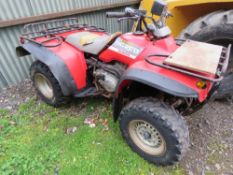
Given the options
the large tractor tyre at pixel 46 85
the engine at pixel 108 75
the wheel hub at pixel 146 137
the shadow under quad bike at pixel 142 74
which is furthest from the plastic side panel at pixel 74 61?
the wheel hub at pixel 146 137

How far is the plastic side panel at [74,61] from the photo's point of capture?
7.95 feet

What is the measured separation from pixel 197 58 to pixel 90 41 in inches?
51.5

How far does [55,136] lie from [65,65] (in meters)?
0.88

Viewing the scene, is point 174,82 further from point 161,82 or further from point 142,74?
point 142,74

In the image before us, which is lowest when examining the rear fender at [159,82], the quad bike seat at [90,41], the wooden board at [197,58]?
the quad bike seat at [90,41]

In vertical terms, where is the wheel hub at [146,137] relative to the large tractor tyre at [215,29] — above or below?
below

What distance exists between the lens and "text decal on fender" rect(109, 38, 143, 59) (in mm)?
2035

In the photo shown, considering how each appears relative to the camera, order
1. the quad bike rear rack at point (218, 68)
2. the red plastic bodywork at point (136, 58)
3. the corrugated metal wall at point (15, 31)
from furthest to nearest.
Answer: the corrugated metal wall at point (15, 31) → the red plastic bodywork at point (136, 58) → the quad bike rear rack at point (218, 68)

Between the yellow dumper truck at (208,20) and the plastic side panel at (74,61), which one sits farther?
the plastic side panel at (74,61)

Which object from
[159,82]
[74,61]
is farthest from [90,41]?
[159,82]

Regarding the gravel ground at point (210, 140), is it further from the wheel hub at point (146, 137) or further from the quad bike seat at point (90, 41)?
the quad bike seat at point (90, 41)

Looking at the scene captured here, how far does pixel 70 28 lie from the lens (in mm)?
2977

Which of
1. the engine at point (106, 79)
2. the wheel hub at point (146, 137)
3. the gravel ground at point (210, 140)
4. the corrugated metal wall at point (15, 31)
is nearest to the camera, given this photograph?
the wheel hub at point (146, 137)

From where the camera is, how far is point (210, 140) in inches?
93.0
